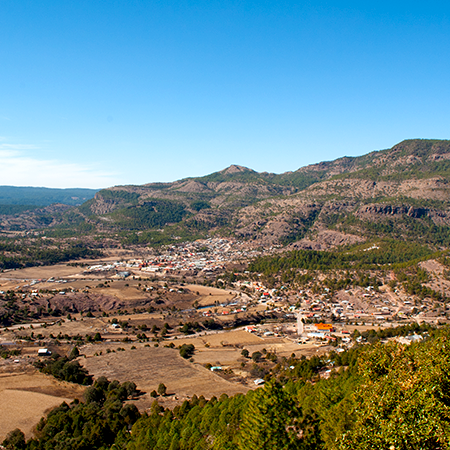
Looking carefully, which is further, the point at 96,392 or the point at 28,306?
the point at 28,306

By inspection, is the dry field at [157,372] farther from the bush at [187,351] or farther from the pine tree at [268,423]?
the pine tree at [268,423]

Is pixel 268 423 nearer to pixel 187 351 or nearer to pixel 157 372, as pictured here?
pixel 157 372

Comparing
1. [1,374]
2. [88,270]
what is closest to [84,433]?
[1,374]

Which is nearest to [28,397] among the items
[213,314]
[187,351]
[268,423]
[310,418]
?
[187,351]

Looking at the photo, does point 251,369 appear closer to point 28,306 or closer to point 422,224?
point 28,306

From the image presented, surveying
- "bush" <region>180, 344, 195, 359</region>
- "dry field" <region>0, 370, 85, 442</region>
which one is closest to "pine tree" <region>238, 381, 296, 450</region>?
"dry field" <region>0, 370, 85, 442</region>

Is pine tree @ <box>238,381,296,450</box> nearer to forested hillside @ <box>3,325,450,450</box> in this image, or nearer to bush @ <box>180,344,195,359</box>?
forested hillside @ <box>3,325,450,450</box>

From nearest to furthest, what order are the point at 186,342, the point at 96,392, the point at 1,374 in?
the point at 96,392 < the point at 1,374 < the point at 186,342

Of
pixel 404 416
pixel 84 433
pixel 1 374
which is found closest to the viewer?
pixel 404 416

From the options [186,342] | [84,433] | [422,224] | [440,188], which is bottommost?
[186,342]
